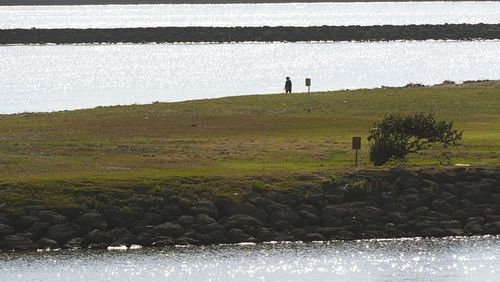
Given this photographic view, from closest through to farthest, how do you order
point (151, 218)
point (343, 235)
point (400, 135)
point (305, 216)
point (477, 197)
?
point (151, 218) < point (343, 235) < point (305, 216) < point (477, 197) < point (400, 135)

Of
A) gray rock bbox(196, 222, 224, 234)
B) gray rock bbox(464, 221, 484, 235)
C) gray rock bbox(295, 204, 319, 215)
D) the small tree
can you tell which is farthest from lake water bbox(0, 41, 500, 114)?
gray rock bbox(464, 221, 484, 235)

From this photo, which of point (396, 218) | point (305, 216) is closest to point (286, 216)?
point (305, 216)

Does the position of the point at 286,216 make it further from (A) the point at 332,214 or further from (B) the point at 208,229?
(B) the point at 208,229

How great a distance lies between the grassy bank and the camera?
4341 centimetres

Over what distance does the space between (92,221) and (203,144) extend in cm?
1113

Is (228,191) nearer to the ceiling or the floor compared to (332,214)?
nearer to the ceiling

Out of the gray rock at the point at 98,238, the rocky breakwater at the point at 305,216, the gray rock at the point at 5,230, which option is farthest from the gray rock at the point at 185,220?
the gray rock at the point at 5,230

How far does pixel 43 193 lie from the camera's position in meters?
42.5

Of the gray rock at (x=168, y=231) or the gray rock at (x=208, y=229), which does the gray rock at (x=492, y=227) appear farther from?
the gray rock at (x=168, y=231)

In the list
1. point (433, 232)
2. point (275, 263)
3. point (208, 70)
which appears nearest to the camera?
point (275, 263)

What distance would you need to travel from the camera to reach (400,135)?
48.2 m

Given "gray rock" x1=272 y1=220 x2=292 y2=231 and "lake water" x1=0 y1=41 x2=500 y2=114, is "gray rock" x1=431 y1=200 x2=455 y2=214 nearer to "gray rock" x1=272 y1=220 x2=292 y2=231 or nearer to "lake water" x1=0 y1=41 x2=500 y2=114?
"gray rock" x1=272 y1=220 x2=292 y2=231

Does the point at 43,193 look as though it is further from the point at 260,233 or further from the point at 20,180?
the point at 260,233

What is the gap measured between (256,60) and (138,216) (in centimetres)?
12403
